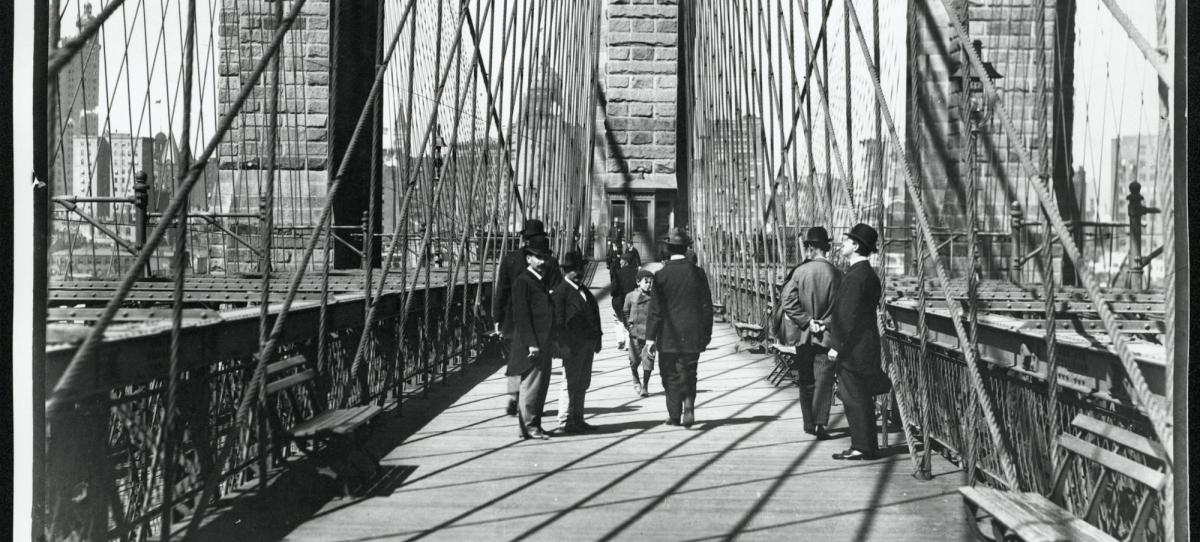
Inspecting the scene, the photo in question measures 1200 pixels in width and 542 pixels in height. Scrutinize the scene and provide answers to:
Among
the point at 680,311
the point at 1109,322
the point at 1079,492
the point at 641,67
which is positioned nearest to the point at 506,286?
the point at 680,311

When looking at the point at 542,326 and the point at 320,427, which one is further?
the point at 542,326

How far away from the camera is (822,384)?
4867 millimetres

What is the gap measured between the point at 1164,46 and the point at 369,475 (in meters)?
2.92

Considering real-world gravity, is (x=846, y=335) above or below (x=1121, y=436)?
above

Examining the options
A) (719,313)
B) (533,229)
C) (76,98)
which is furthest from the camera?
(719,313)

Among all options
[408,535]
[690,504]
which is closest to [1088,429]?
[690,504]

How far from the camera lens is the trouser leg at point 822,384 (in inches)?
190

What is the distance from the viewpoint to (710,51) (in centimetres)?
1532

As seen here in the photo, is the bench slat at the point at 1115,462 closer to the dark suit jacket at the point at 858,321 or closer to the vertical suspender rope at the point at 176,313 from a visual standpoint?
the dark suit jacket at the point at 858,321

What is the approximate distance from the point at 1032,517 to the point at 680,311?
278cm

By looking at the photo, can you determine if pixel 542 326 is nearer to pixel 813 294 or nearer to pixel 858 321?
pixel 813 294

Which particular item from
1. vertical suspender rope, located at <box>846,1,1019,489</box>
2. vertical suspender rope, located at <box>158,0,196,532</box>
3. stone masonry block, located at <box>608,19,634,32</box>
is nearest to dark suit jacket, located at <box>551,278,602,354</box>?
vertical suspender rope, located at <box>846,1,1019,489</box>

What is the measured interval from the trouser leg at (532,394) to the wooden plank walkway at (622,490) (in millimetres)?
136

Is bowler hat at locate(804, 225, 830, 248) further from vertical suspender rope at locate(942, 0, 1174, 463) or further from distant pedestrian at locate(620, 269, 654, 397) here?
vertical suspender rope at locate(942, 0, 1174, 463)
